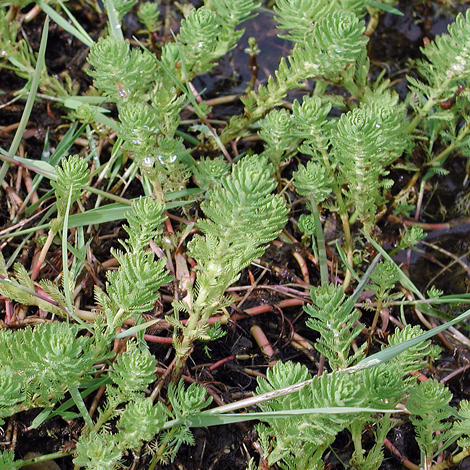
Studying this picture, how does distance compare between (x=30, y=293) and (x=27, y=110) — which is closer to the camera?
(x=30, y=293)

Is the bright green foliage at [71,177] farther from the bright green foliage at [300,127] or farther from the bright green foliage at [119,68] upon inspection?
the bright green foliage at [300,127]

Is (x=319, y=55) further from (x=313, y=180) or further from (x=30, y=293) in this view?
(x=30, y=293)

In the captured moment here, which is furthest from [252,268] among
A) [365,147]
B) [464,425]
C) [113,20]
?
[113,20]

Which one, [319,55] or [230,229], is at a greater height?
[319,55]

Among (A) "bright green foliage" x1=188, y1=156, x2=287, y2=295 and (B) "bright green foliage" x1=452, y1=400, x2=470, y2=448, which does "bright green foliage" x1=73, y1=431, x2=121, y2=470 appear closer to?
(A) "bright green foliage" x1=188, y1=156, x2=287, y2=295

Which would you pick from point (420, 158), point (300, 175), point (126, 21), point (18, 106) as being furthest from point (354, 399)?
point (126, 21)

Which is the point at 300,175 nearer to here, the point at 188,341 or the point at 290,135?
the point at 290,135

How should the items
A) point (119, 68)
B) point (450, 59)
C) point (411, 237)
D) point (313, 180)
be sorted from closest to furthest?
point (119, 68)
point (313, 180)
point (450, 59)
point (411, 237)

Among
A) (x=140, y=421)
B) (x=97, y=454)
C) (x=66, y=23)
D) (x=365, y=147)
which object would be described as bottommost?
(x=97, y=454)

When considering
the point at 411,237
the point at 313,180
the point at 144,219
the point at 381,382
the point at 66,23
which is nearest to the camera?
the point at 381,382
